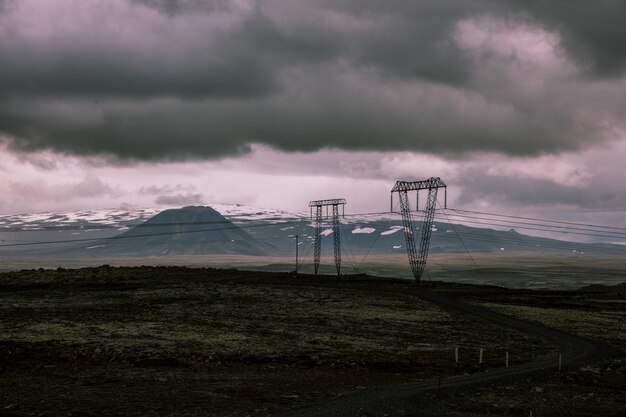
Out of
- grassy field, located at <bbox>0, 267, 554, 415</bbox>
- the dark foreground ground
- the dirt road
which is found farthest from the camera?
grassy field, located at <bbox>0, 267, 554, 415</bbox>

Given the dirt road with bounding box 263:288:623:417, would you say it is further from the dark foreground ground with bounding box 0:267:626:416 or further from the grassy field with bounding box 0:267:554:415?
the grassy field with bounding box 0:267:554:415

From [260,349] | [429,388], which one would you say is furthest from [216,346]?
[429,388]

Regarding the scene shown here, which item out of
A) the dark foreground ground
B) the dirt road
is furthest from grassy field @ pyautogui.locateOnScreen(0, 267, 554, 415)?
the dirt road

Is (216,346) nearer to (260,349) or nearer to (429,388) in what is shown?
(260,349)

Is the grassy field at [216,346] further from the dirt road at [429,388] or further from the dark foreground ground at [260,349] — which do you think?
the dirt road at [429,388]

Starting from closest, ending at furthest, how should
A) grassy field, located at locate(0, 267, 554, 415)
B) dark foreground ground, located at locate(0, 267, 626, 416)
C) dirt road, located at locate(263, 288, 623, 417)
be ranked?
1. dirt road, located at locate(263, 288, 623, 417)
2. dark foreground ground, located at locate(0, 267, 626, 416)
3. grassy field, located at locate(0, 267, 554, 415)

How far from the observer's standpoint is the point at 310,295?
98.1 meters

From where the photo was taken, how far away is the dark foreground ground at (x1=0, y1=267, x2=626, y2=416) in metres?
35.7

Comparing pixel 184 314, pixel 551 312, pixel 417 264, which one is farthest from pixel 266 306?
pixel 417 264

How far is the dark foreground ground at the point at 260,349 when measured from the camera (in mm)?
35688

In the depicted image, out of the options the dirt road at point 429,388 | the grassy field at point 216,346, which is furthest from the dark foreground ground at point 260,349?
the dirt road at point 429,388

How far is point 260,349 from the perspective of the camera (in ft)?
173

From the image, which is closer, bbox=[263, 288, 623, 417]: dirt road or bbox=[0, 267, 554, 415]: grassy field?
bbox=[263, 288, 623, 417]: dirt road

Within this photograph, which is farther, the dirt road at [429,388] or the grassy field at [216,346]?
the grassy field at [216,346]
